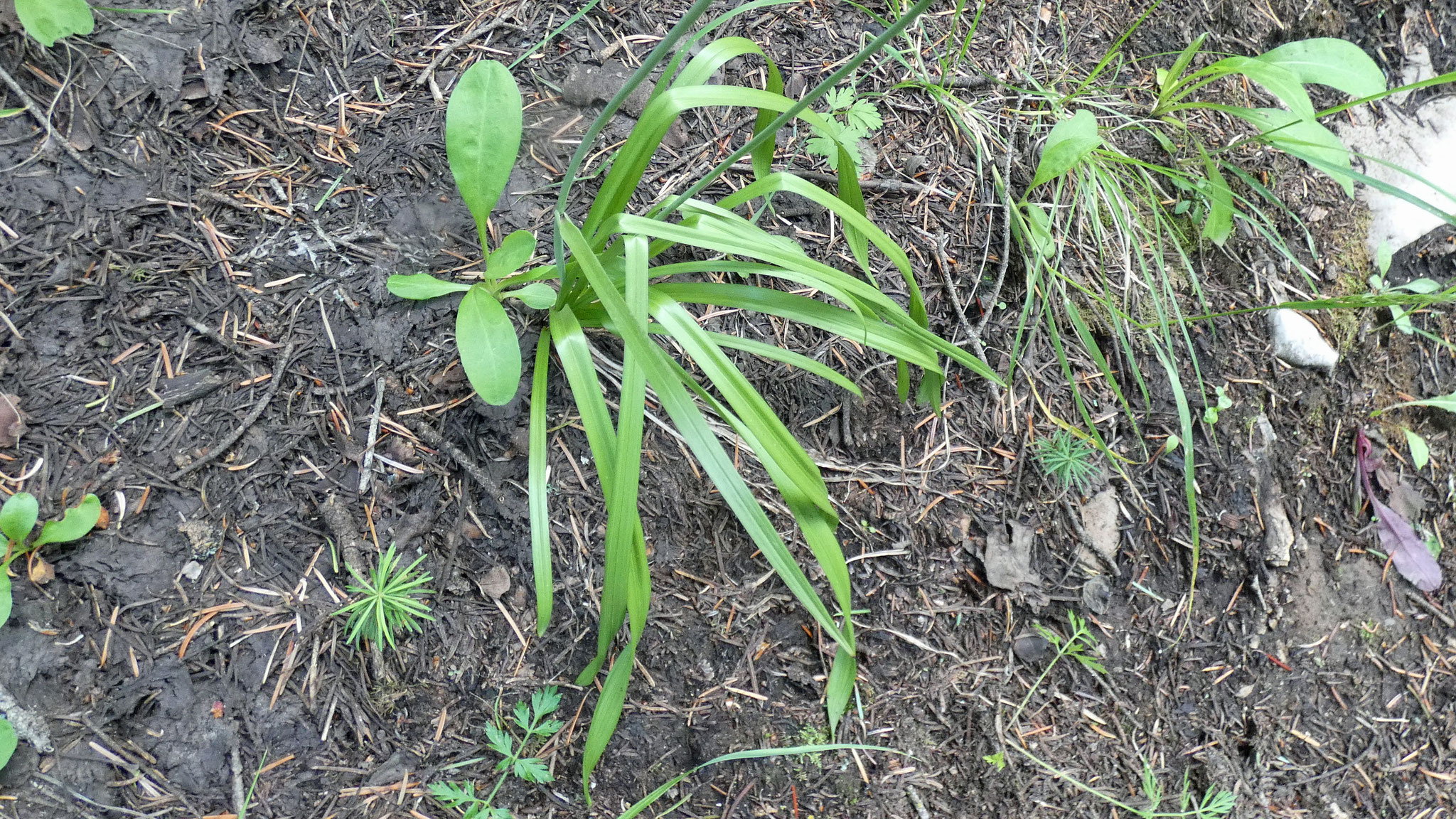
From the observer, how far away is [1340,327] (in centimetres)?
175

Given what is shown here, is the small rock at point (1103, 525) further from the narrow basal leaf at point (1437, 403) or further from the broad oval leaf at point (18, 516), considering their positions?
the broad oval leaf at point (18, 516)

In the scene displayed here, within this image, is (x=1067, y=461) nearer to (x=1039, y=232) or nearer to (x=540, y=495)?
(x=1039, y=232)

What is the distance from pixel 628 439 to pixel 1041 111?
1.20 metres

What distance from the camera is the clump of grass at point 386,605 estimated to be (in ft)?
3.80

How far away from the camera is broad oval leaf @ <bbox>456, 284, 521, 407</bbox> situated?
1118 mm

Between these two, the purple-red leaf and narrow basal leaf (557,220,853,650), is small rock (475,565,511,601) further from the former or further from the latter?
the purple-red leaf

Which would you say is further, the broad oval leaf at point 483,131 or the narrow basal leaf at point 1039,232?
the narrow basal leaf at point 1039,232

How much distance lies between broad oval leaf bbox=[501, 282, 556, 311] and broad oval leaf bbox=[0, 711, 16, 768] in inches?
35.4

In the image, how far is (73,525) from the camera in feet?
3.55

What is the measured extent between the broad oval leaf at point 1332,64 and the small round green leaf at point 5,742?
242 centimetres

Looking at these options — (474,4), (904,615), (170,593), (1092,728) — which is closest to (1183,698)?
(1092,728)

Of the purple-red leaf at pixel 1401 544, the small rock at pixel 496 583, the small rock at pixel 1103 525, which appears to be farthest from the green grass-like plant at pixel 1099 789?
the small rock at pixel 496 583

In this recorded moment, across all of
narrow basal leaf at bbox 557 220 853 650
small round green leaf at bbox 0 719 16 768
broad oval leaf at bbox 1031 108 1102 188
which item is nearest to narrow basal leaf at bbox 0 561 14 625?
small round green leaf at bbox 0 719 16 768

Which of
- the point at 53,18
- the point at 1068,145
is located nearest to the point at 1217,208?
the point at 1068,145
